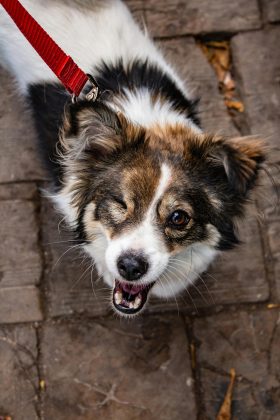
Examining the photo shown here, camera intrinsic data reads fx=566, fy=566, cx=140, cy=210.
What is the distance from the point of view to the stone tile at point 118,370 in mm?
3688

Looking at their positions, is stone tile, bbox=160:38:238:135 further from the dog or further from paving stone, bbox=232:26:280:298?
the dog

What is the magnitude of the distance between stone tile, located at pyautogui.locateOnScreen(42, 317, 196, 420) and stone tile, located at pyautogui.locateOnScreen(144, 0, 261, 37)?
7.24ft

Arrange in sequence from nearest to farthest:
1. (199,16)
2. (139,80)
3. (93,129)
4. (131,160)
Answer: (93,129)
(131,160)
(139,80)
(199,16)

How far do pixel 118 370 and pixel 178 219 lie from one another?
142 centimetres

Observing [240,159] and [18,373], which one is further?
[18,373]

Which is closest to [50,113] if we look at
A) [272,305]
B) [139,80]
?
[139,80]

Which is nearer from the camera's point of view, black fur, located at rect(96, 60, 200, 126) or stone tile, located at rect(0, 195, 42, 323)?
black fur, located at rect(96, 60, 200, 126)

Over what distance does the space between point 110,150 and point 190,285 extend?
4.48ft

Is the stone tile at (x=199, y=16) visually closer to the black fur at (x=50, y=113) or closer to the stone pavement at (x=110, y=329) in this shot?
the stone pavement at (x=110, y=329)

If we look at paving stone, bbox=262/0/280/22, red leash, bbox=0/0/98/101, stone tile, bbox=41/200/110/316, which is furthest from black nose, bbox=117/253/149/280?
paving stone, bbox=262/0/280/22

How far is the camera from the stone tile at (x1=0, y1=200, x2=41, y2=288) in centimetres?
388

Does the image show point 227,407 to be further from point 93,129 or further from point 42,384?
point 93,129

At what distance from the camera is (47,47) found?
2818 mm

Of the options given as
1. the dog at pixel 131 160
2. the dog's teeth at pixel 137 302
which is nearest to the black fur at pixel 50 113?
the dog at pixel 131 160
